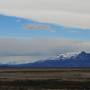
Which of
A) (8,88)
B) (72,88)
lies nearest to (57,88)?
(72,88)

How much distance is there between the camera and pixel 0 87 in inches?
2628

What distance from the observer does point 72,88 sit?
65625 millimetres

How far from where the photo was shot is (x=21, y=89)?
6431cm

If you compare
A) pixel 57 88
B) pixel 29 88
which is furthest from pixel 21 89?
pixel 57 88

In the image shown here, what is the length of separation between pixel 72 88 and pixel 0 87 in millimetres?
10596

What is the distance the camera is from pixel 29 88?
6456cm

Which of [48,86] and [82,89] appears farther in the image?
[48,86]

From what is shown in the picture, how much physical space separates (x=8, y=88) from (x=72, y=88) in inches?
364

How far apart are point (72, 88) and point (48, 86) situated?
528cm

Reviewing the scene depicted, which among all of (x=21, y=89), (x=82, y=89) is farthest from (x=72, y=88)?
(x=21, y=89)

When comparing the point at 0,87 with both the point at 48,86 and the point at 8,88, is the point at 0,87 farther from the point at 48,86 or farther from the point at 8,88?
the point at 48,86

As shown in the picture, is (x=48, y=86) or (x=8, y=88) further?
(x=48, y=86)

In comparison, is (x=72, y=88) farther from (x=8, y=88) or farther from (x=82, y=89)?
(x=8, y=88)

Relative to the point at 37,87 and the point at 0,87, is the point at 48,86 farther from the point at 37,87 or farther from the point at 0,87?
the point at 0,87
